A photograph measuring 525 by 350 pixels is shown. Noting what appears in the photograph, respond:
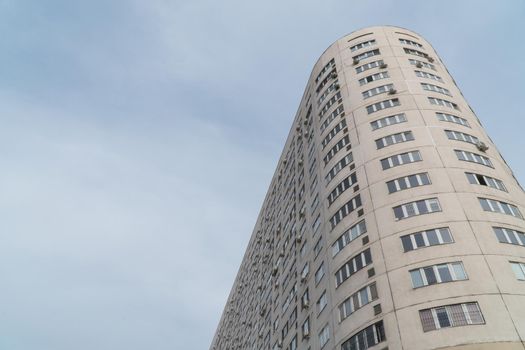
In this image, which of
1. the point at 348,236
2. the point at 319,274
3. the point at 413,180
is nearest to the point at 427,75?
the point at 413,180

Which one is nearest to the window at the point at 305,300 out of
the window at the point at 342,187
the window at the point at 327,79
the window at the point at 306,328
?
the window at the point at 306,328

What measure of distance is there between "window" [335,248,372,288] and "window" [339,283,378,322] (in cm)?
180

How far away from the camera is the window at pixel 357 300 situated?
2810 cm

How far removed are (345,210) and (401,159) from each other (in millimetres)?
5969

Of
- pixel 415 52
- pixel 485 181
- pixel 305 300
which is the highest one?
pixel 415 52

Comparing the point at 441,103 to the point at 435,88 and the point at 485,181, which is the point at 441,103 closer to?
the point at 435,88

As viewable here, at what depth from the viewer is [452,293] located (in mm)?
25516

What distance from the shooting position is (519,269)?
27.2 metres

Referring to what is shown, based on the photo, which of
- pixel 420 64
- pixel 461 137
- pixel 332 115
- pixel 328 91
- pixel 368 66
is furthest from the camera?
pixel 328 91

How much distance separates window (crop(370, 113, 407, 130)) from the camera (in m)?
39.4

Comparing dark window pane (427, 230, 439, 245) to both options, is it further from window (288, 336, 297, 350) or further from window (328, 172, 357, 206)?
window (288, 336, 297, 350)

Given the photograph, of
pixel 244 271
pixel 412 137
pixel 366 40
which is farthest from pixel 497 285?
pixel 244 271

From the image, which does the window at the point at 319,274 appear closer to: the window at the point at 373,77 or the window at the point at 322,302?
the window at the point at 322,302

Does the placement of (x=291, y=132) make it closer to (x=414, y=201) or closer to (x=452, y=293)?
(x=414, y=201)
